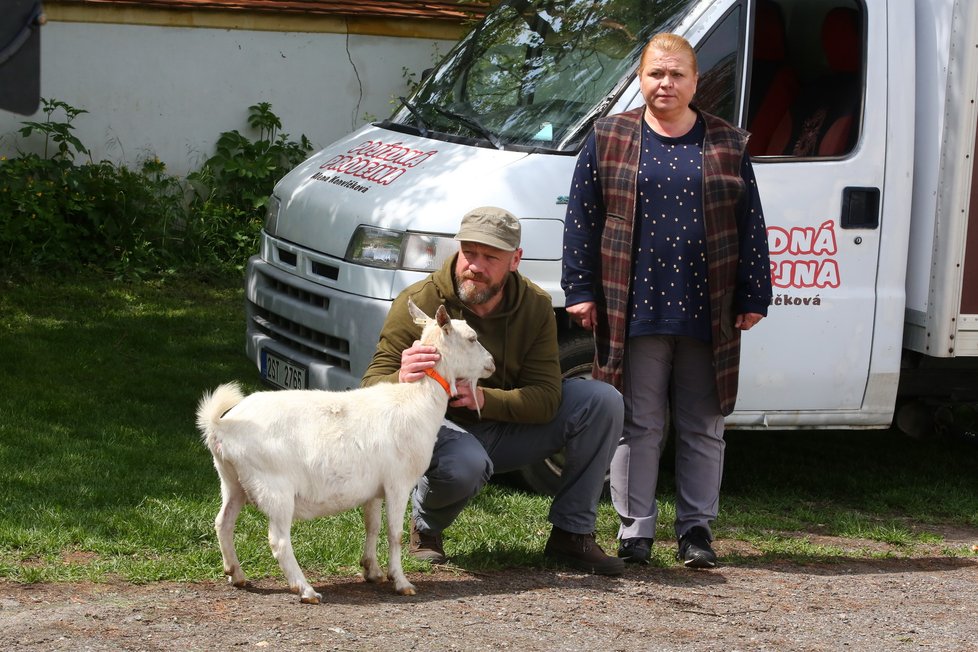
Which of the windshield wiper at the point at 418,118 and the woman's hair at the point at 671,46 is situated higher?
the woman's hair at the point at 671,46

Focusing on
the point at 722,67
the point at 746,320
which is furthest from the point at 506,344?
the point at 722,67

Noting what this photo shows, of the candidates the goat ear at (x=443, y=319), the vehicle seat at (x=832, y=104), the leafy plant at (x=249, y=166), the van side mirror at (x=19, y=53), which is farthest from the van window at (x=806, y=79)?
the leafy plant at (x=249, y=166)

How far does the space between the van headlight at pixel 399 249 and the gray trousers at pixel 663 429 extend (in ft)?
3.11

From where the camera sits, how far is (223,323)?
9.80m

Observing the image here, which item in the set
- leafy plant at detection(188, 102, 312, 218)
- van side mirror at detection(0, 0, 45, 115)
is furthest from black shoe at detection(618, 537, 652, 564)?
leafy plant at detection(188, 102, 312, 218)

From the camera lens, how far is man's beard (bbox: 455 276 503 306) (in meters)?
4.92

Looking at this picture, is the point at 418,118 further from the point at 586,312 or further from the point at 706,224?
the point at 706,224

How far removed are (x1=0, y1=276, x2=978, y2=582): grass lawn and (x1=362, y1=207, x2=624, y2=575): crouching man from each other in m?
0.24

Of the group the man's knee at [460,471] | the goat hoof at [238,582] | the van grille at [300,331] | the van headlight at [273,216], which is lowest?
the goat hoof at [238,582]

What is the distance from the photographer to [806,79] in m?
6.59

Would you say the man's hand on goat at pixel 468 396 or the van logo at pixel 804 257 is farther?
the van logo at pixel 804 257

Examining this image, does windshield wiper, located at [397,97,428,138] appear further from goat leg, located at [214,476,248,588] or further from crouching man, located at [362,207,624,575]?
goat leg, located at [214,476,248,588]

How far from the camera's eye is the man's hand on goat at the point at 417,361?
469 centimetres

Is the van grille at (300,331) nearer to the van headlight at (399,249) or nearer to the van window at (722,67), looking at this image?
the van headlight at (399,249)
